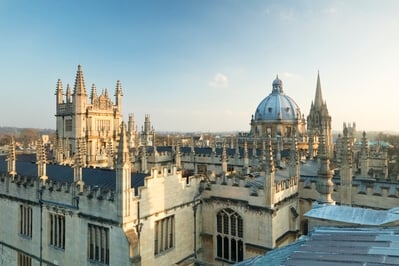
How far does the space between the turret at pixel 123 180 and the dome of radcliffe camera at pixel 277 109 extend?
4776cm

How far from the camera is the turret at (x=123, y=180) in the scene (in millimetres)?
13812

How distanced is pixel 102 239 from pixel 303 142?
4107 cm

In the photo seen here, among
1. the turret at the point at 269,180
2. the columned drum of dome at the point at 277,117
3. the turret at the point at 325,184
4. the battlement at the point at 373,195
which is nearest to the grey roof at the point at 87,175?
the turret at the point at 269,180

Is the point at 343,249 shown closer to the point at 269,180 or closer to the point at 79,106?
the point at 269,180

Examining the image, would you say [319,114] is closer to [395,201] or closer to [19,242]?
[395,201]

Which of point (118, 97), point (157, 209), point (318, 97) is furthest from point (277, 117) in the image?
point (157, 209)

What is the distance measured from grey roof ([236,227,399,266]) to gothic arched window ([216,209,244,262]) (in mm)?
9046

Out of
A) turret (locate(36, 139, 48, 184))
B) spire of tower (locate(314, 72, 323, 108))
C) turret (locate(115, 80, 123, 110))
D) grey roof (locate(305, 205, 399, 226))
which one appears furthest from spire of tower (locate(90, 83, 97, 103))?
spire of tower (locate(314, 72, 323, 108))

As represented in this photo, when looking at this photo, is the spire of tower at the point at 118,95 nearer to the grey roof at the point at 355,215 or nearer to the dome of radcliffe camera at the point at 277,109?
the dome of radcliffe camera at the point at 277,109

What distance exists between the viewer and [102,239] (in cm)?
1534

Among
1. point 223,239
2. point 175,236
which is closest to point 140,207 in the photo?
point 175,236

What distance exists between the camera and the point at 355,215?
9.97 meters

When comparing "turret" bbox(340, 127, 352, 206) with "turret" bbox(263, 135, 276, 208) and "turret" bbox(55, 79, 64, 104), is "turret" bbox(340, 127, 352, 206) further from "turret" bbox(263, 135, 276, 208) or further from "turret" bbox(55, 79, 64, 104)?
"turret" bbox(55, 79, 64, 104)

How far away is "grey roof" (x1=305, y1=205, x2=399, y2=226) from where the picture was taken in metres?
9.43
